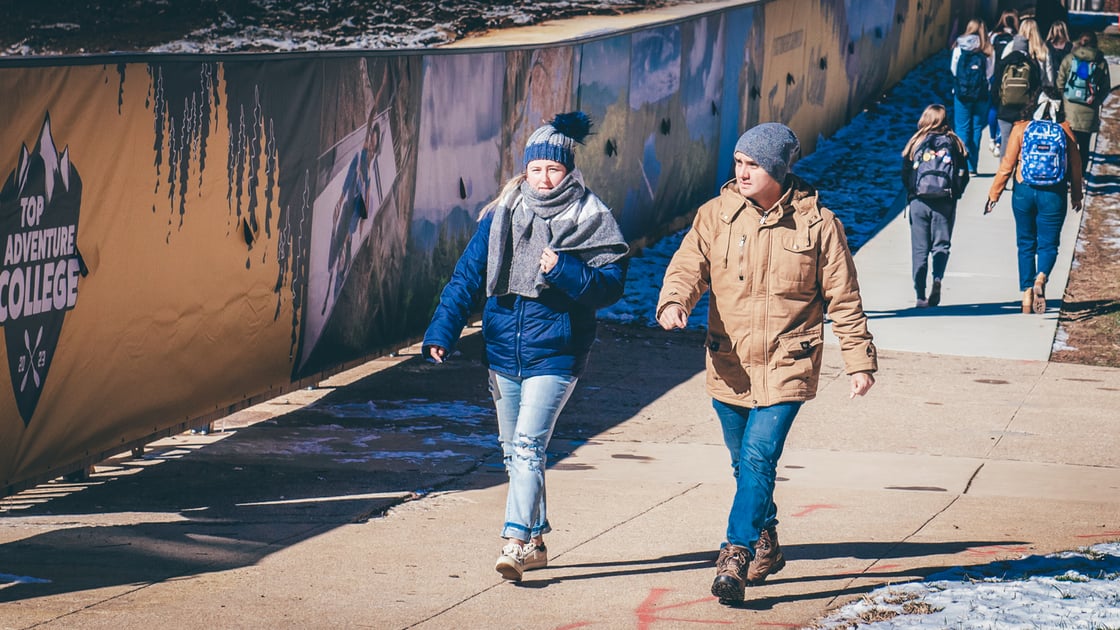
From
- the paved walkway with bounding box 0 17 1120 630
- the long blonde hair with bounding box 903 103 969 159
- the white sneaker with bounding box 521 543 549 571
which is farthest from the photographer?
the long blonde hair with bounding box 903 103 969 159

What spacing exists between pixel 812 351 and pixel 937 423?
4.10 metres

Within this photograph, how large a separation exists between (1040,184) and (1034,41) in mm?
6587

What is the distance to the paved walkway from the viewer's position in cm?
552

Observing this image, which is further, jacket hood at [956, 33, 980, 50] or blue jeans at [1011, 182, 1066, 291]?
jacket hood at [956, 33, 980, 50]

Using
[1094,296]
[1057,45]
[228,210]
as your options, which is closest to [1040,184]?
[1094,296]

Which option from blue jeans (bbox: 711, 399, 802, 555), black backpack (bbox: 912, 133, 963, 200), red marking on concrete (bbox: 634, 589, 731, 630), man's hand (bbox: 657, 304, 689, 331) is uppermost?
man's hand (bbox: 657, 304, 689, 331)

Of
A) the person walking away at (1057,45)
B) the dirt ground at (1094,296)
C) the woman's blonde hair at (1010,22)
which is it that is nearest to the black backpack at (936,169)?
the dirt ground at (1094,296)

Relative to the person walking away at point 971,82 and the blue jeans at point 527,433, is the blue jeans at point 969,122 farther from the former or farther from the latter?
the blue jeans at point 527,433

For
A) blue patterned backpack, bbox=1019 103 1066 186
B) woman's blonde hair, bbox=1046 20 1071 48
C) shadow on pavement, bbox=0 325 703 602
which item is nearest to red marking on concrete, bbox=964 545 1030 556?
shadow on pavement, bbox=0 325 703 602

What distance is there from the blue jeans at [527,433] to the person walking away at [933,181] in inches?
289

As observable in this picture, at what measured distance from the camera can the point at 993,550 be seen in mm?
6297

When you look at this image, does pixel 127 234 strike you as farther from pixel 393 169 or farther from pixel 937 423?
pixel 937 423

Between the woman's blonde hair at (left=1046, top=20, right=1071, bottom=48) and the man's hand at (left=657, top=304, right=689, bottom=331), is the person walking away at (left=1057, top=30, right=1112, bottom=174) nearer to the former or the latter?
the woman's blonde hair at (left=1046, top=20, right=1071, bottom=48)

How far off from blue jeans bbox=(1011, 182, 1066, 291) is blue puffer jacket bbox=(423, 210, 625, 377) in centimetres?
782
